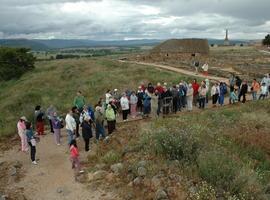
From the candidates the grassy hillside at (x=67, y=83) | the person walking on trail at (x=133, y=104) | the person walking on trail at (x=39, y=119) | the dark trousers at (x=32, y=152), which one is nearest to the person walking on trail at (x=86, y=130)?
the dark trousers at (x=32, y=152)

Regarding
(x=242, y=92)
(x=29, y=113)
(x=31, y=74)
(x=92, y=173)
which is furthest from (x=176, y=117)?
(x=31, y=74)

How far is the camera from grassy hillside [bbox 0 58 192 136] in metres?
29.9

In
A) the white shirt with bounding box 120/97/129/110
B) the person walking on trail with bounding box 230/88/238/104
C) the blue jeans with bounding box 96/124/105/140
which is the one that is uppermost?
the white shirt with bounding box 120/97/129/110

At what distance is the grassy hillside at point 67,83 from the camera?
2994 centimetres

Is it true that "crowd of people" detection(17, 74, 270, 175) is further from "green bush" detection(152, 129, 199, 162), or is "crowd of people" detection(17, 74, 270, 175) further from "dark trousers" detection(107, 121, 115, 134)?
"green bush" detection(152, 129, 199, 162)

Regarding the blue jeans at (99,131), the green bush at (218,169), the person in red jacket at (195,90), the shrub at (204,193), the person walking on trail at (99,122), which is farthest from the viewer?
the person in red jacket at (195,90)

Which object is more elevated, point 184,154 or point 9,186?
point 184,154

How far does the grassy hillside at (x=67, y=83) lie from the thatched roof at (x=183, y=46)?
11989mm

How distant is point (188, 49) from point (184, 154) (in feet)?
131

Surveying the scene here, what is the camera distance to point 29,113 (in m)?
23.9

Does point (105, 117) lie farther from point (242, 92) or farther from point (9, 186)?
point (242, 92)

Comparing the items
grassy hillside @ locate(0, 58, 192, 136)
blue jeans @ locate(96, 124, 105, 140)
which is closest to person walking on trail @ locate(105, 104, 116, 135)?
blue jeans @ locate(96, 124, 105, 140)

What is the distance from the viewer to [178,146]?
1244cm

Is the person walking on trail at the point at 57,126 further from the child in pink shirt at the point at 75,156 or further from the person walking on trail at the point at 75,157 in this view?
the child in pink shirt at the point at 75,156
